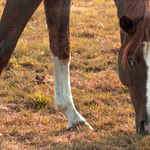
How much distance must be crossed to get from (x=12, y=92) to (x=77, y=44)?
193cm

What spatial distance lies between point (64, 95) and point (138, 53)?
103 centimetres

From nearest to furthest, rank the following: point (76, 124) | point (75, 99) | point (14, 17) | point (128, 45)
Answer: point (128, 45) < point (14, 17) < point (76, 124) < point (75, 99)

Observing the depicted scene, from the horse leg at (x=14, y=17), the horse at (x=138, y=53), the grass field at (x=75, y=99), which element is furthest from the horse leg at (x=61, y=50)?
the horse at (x=138, y=53)

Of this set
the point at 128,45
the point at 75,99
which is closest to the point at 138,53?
the point at 128,45

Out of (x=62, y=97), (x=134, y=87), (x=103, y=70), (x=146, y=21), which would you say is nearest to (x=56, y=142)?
(x=62, y=97)

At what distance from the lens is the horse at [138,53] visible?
232 centimetres

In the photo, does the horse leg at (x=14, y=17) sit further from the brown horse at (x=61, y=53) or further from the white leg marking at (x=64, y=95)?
the white leg marking at (x=64, y=95)

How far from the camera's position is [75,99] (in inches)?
147

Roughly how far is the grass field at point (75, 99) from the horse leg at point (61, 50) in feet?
0.58

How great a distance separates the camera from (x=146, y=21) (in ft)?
7.48

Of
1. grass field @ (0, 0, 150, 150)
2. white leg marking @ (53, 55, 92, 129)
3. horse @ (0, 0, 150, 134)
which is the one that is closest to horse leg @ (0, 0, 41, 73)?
horse @ (0, 0, 150, 134)

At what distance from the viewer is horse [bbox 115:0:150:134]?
2322 mm

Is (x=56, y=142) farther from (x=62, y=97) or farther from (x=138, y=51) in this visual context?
(x=138, y=51)

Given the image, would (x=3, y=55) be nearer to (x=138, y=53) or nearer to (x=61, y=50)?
(x=61, y=50)
